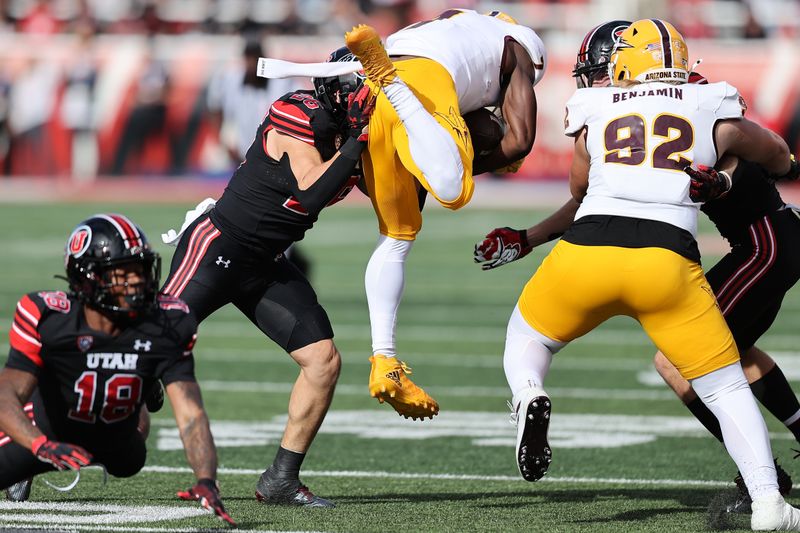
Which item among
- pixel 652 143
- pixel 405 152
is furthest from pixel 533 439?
pixel 405 152

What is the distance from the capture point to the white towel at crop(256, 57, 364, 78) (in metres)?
5.36

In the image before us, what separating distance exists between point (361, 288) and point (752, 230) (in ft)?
27.2

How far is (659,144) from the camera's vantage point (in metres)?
4.95

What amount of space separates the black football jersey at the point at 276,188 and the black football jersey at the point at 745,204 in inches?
54.1

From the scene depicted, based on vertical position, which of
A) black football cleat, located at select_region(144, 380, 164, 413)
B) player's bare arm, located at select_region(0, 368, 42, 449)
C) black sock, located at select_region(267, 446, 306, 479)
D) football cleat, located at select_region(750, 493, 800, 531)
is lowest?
black sock, located at select_region(267, 446, 306, 479)

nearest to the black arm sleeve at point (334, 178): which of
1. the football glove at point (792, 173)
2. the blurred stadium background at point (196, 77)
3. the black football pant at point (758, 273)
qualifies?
the black football pant at point (758, 273)

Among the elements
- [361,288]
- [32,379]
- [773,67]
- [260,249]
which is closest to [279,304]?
[260,249]

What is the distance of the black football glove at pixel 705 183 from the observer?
4.91 m

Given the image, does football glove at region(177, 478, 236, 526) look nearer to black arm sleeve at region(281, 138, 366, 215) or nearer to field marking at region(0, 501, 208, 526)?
field marking at region(0, 501, 208, 526)

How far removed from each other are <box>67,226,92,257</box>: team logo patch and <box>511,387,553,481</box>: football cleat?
1.51 metres

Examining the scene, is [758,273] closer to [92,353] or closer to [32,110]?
[92,353]

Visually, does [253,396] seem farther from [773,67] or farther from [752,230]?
[773,67]

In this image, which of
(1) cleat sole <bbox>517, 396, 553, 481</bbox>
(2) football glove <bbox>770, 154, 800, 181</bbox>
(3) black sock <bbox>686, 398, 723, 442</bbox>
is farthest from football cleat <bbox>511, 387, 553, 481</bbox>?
(2) football glove <bbox>770, 154, 800, 181</bbox>

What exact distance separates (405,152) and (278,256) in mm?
748
